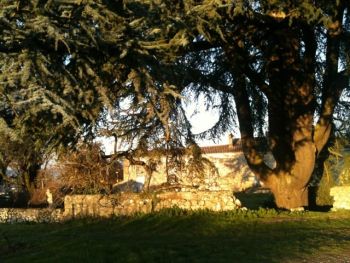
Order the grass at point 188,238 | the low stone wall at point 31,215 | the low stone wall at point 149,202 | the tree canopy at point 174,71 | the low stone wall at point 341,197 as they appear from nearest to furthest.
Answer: the tree canopy at point 174,71 → the grass at point 188,238 → the low stone wall at point 149,202 → the low stone wall at point 341,197 → the low stone wall at point 31,215

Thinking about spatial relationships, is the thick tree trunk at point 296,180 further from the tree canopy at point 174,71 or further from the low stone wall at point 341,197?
the low stone wall at point 341,197

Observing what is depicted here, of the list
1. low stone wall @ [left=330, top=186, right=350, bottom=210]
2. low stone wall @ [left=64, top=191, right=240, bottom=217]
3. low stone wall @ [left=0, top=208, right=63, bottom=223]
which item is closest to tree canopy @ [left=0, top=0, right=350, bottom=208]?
low stone wall @ [left=330, top=186, right=350, bottom=210]

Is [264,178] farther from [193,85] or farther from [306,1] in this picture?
[306,1]

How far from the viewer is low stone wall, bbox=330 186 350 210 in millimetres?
19062

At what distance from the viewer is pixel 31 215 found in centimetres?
2427

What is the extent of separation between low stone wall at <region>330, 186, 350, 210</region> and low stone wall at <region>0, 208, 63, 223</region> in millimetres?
9694

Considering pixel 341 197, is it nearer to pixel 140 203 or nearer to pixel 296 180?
pixel 296 180

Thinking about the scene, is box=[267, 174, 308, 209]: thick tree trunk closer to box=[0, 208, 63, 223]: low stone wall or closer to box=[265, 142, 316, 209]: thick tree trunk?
box=[265, 142, 316, 209]: thick tree trunk

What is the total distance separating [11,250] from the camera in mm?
13586

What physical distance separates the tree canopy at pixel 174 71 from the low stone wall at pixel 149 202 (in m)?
2.10

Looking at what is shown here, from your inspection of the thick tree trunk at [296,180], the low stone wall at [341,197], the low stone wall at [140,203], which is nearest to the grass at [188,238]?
the low stone wall at [140,203]

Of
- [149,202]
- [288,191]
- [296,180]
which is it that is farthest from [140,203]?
[296,180]

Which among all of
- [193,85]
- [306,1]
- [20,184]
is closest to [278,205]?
[193,85]

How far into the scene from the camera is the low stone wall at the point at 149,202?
18.0m
